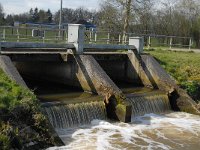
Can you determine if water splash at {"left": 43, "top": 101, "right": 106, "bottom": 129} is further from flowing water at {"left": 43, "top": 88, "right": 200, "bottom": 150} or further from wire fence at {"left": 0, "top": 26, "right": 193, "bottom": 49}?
wire fence at {"left": 0, "top": 26, "right": 193, "bottom": 49}

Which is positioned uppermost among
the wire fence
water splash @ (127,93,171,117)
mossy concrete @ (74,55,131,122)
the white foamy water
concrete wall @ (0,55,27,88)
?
the wire fence

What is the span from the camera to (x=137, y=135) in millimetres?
13164

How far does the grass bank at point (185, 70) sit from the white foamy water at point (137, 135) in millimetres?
3309

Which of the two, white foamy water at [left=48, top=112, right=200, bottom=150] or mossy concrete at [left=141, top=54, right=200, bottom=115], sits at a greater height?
mossy concrete at [left=141, top=54, right=200, bottom=115]

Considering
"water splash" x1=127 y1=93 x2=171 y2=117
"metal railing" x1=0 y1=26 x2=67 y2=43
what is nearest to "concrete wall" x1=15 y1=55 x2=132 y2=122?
"water splash" x1=127 y1=93 x2=171 y2=117

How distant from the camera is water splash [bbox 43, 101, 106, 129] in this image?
13.1 metres

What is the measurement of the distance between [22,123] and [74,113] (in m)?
3.11

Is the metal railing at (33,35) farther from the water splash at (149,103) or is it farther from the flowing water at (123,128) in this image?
the water splash at (149,103)

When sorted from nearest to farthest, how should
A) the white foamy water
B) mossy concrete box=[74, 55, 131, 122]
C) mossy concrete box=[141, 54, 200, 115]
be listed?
the white foamy water, mossy concrete box=[74, 55, 131, 122], mossy concrete box=[141, 54, 200, 115]

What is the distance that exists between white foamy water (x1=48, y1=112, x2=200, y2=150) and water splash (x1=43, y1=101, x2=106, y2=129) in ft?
0.88

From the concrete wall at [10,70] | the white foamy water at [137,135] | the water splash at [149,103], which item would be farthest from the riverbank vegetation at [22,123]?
the water splash at [149,103]

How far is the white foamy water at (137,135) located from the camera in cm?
1198

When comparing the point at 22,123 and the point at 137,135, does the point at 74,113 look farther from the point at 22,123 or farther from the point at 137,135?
the point at 22,123

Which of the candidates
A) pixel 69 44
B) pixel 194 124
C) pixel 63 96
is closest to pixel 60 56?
pixel 69 44
